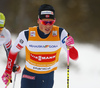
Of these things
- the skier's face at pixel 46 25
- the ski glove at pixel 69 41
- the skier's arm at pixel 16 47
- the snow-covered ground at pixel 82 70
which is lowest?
the snow-covered ground at pixel 82 70

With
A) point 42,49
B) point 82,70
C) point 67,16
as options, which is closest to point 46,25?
point 42,49

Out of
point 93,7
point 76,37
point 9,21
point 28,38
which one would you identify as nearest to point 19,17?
point 9,21

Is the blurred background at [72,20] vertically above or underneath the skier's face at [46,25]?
underneath

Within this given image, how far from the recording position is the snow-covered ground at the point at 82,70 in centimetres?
500

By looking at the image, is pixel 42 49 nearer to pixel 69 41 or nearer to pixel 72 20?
pixel 69 41

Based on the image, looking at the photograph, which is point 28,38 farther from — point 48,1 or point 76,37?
point 48,1

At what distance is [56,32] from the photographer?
266 centimetres

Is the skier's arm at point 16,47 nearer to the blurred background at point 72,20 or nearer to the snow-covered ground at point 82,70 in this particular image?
the snow-covered ground at point 82,70

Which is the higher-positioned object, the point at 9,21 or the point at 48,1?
the point at 48,1


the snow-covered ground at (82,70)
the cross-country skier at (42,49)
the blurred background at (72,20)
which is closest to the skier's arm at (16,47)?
the cross-country skier at (42,49)

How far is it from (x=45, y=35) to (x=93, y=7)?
25.9 ft

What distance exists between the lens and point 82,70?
616 cm

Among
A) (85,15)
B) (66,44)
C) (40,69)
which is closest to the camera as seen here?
(66,44)

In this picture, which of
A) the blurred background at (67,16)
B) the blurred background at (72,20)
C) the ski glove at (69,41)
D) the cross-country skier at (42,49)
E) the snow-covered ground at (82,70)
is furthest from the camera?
the blurred background at (67,16)
